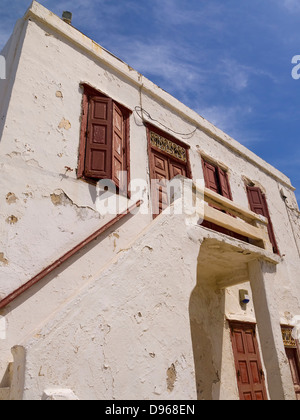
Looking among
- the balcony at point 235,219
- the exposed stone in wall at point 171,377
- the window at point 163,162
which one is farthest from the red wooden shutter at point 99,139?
the exposed stone in wall at point 171,377

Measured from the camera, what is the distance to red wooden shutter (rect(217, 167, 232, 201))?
8.14 metres

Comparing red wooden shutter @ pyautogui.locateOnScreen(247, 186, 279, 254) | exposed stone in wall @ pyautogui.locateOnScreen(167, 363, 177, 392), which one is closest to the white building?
exposed stone in wall @ pyautogui.locateOnScreen(167, 363, 177, 392)

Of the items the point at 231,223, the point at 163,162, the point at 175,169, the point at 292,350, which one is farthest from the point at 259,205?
the point at 231,223

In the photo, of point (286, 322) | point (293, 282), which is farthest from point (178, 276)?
point (293, 282)

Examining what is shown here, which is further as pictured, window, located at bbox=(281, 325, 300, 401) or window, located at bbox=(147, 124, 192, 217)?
window, located at bbox=(281, 325, 300, 401)

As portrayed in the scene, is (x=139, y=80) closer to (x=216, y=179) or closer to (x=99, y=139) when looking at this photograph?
(x=99, y=139)

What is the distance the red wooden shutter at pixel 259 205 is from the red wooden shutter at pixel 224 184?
3.26 feet

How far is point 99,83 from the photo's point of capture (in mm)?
6387

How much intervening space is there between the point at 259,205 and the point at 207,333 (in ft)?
A: 15.0

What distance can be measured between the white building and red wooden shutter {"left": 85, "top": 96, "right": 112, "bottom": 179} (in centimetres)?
2

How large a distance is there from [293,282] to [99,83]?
22.0 ft

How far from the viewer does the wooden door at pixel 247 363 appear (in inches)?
230

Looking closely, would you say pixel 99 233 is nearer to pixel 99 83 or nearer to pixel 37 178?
pixel 37 178

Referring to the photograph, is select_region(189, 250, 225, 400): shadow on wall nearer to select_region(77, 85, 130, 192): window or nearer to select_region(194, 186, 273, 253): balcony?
select_region(194, 186, 273, 253): balcony
